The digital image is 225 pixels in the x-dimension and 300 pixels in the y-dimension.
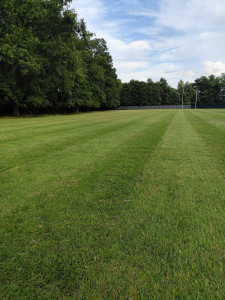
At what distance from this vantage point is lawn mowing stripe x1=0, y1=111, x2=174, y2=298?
4.88 feet

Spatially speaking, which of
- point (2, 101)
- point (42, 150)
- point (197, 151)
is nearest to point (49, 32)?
point (2, 101)

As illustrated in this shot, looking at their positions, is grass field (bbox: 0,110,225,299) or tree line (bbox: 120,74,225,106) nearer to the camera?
grass field (bbox: 0,110,225,299)

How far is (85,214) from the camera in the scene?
2365 millimetres

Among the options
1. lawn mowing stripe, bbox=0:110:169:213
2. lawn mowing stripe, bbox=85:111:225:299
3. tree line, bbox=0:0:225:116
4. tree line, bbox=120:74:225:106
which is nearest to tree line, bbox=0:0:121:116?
tree line, bbox=0:0:225:116

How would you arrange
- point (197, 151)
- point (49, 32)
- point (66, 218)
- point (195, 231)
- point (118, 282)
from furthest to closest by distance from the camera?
point (49, 32) → point (197, 151) → point (66, 218) → point (195, 231) → point (118, 282)

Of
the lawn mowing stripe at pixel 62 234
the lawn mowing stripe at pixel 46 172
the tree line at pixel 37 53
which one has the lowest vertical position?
the lawn mowing stripe at pixel 62 234

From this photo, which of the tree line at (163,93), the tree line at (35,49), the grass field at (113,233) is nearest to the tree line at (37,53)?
the tree line at (35,49)

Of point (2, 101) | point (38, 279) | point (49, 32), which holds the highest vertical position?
point (49, 32)

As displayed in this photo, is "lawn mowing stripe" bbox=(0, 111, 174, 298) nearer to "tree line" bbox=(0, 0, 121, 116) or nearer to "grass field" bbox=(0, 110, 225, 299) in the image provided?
"grass field" bbox=(0, 110, 225, 299)

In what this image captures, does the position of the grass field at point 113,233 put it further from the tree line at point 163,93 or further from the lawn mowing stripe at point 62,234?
the tree line at point 163,93

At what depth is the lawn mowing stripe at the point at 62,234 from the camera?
1.49 metres

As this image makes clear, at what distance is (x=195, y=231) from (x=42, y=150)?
5214 millimetres

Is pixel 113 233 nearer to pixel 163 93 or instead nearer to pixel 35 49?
pixel 35 49

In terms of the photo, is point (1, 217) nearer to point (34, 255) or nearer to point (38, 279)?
point (34, 255)
